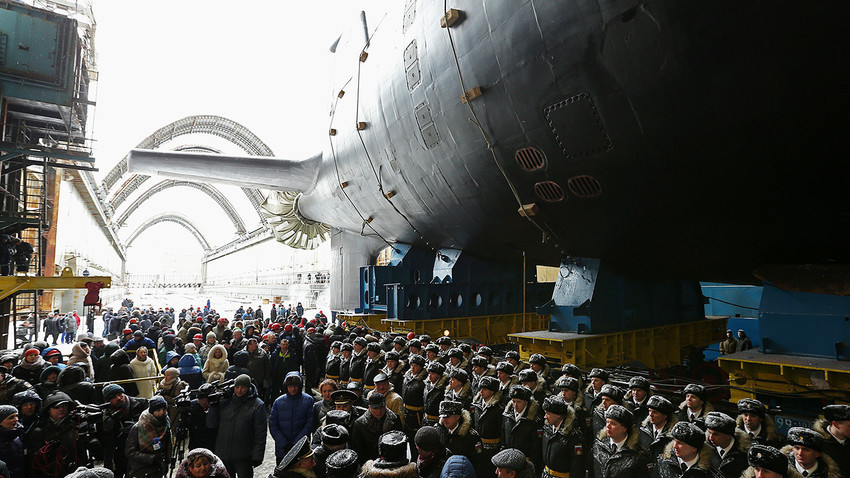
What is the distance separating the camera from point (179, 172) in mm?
12805

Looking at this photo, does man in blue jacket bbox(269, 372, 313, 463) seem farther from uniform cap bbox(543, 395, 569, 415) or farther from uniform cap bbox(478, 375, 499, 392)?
uniform cap bbox(543, 395, 569, 415)

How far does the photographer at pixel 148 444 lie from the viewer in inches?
166

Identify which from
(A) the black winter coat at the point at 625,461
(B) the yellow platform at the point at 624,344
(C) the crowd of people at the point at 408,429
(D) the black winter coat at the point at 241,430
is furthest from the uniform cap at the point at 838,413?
(D) the black winter coat at the point at 241,430

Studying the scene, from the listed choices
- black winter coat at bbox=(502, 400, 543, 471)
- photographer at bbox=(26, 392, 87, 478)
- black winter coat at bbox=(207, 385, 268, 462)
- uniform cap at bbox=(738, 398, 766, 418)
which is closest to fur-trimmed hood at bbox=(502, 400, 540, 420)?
black winter coat at bbox=(502, 400, 543, 471)

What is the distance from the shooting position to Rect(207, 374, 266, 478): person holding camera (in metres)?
4.75

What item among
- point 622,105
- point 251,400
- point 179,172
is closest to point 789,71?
point 622,105

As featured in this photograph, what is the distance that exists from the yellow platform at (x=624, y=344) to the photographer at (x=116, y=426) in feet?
17.3

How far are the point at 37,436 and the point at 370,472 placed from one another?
148 inches

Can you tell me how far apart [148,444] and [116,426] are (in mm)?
1161

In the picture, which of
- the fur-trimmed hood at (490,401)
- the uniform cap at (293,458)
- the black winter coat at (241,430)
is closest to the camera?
the uniform cap at (293,458)

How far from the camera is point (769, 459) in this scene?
286 cm

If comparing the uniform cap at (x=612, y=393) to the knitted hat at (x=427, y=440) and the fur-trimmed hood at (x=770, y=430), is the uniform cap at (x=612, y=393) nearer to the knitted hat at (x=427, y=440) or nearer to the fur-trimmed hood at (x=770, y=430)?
the fur-trimmed hood at (x=770, y=430)

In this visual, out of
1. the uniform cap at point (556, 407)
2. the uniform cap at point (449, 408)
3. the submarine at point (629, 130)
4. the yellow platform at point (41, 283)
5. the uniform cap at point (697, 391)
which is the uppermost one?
the submarine at point (629, 130)

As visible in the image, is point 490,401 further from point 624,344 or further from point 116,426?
point 116,426
